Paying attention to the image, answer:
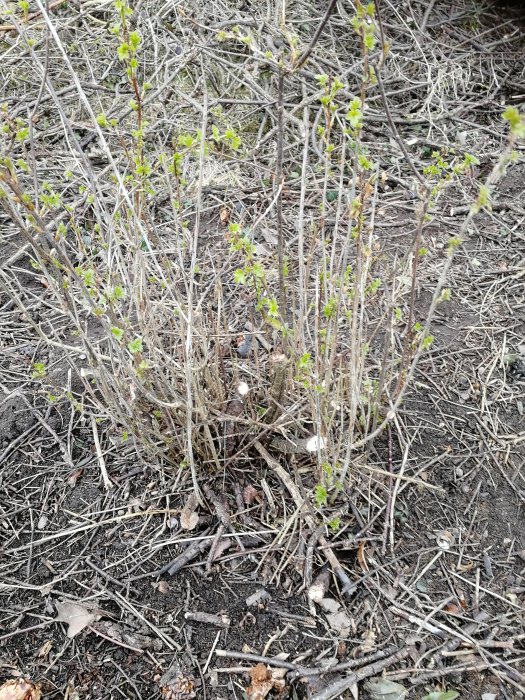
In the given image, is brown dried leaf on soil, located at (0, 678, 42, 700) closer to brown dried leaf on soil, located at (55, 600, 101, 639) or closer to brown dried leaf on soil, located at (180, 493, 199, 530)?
brown dried leaf on soil, located at (55, 600, 101, 639)

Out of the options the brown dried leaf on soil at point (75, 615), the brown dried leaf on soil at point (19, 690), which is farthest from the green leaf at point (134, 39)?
the brown dried leaf on soil at point (19, 690)

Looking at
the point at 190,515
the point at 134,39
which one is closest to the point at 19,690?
the point at 190,515

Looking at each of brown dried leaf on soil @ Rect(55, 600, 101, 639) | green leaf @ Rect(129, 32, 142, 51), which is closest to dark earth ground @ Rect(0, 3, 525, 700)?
brown dried leaf on soil @ Rect(55, 600, 101, 639)

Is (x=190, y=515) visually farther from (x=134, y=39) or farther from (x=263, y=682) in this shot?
(x=134, y=39)

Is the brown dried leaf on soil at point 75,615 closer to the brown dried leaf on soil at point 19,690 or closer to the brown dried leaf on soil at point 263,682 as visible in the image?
the brown dried leaf on soil at point 19,690

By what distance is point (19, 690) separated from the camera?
5.31ft

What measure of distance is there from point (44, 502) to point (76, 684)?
0.64 metres

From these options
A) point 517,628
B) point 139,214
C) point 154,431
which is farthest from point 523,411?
point 139,214

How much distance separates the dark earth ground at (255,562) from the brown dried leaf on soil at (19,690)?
0.04 m

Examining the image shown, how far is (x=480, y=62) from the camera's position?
4.12 meters

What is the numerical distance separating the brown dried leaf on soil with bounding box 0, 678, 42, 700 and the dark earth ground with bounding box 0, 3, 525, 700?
0.04 meters

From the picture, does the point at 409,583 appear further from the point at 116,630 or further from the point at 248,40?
the point at 248,40

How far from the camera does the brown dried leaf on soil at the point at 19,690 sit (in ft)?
5.25

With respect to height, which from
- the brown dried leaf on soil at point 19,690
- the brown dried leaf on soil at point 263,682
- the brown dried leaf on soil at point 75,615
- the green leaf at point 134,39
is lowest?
the brown dried leaf on soil at point 263,682
